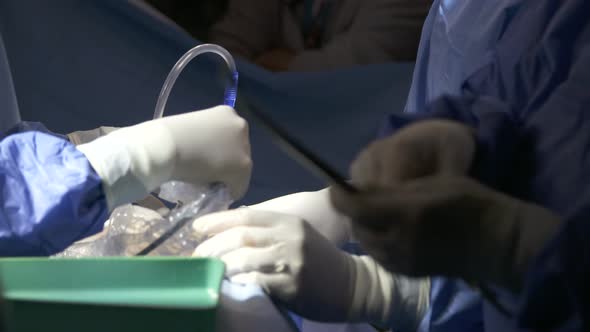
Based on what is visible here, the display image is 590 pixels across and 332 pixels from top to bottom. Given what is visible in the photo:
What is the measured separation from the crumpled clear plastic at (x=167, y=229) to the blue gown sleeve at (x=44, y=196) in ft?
0.36

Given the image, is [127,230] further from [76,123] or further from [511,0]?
[76,123]

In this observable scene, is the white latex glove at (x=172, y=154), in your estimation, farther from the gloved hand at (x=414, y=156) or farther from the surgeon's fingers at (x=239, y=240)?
the gloved hand at (x=414, y=156)

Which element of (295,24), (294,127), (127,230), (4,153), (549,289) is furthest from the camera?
(295,24)

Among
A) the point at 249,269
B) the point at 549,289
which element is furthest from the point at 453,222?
the point at 249,269

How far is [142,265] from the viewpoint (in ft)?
2.14

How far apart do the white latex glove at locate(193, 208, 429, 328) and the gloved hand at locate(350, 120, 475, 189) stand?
24 cm

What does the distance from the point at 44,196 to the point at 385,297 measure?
1.53 ft

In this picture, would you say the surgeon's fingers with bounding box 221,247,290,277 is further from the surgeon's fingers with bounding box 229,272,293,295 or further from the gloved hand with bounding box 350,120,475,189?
the gloved hand with bounding box 350,120,475,189

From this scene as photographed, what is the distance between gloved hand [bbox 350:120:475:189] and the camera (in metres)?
0.55

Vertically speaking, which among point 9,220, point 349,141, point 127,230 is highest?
point 9,220

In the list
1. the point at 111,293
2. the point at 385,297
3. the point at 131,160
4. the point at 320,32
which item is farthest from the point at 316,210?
the point at 320,32

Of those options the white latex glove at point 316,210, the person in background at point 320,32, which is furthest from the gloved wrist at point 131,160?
the person in background at point 320,32

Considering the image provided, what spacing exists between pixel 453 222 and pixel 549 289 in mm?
88

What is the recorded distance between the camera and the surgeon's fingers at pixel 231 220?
0.82 m
